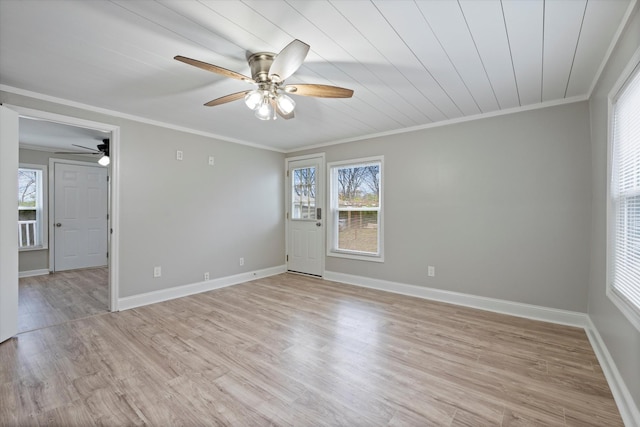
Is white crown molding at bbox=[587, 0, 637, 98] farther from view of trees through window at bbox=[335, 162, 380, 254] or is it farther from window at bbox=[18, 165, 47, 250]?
window at bbox=[18, 165, 47, 250]

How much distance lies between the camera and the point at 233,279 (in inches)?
183

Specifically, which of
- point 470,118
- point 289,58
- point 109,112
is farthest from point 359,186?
point 109,112

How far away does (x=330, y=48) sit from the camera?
6.63ft

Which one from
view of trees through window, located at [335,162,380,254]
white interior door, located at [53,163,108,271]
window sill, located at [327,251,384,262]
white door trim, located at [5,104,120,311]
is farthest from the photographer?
white interior door, located at [53,163,108,271]

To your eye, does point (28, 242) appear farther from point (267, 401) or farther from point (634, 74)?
point (634, 74)

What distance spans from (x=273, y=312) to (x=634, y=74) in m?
3.53

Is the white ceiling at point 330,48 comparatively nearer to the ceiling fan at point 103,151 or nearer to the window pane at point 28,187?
the ceiling fan at point 103,151

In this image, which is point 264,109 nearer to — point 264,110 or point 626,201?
point 264,110

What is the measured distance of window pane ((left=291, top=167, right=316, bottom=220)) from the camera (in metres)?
5.17

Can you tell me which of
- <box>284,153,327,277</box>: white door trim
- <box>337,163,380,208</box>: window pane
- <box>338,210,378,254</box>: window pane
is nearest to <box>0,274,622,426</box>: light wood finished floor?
<box>338,210,378,254</box>: window pane

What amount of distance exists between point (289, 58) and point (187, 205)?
303 centimetres

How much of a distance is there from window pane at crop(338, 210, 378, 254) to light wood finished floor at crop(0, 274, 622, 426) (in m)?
1.36

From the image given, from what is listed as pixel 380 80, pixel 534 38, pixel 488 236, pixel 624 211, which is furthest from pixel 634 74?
pixel 488 236

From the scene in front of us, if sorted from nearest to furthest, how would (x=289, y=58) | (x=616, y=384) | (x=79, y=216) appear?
(x=289, y=58) < (x=616, y=384) < (x=79, y=216)
